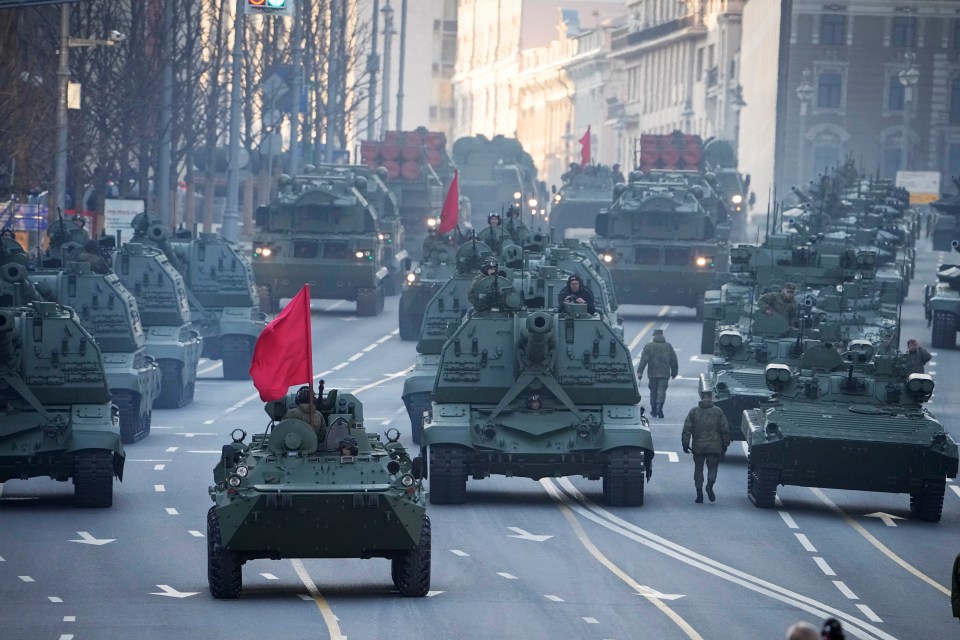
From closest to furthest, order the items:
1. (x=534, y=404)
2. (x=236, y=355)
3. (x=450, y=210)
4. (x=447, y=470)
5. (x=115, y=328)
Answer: (x=447, y=470) → (x=534, y=404) → (x=115, y=328) → (x=236, y=355) → (x=450, y=210)

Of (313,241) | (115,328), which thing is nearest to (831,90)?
(313,241)

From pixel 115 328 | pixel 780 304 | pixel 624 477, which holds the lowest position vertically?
pixel 624 477

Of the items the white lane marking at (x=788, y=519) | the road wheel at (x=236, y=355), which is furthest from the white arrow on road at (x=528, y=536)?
the road wheel at (x=236, y=355)

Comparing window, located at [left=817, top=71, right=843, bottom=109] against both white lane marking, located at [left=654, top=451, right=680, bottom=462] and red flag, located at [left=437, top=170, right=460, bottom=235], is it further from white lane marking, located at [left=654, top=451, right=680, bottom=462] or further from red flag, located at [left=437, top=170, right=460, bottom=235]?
white lane marking, located at [left=654, top=451, right=680, bottom=462]

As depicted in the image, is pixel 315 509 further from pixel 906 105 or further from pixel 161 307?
pixel 906 105

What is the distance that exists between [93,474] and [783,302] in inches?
503

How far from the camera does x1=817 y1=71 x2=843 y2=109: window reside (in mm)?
112562

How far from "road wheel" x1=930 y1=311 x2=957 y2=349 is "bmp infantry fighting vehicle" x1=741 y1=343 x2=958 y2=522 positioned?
21.1 m

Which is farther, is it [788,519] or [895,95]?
[895,95]

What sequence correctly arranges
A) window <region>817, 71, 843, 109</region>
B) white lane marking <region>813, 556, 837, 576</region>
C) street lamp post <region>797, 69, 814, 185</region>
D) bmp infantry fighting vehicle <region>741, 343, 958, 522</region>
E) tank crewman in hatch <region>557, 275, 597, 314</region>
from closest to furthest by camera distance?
white lane marking <region>813, 556, 837, 576</region>
bmp infantry fighting vehicle <region>741, 343, 958, 522</region>
tank crewman in hatch <region>557, 275, 597, 314</region>
street lamp post <region>797, 69, 814, 185</region>
window <region>817, 71, 843, 109</region>

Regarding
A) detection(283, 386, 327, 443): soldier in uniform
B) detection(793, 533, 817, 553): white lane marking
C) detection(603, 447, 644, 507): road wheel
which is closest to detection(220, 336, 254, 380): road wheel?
detection(603, 447, 644, 507): road wheel

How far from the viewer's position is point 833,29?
11269cm

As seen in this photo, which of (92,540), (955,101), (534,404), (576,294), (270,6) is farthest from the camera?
(955,101)

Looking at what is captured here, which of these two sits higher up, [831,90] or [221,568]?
[831,90]
